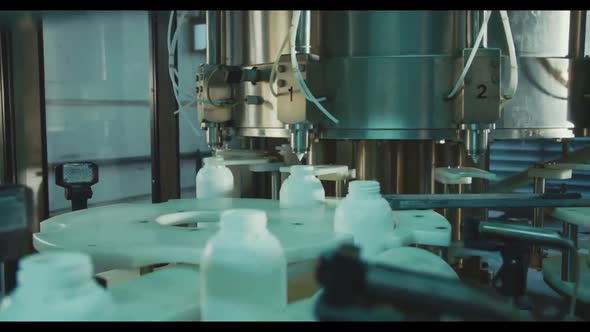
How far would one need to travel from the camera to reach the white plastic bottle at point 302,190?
3.97ft

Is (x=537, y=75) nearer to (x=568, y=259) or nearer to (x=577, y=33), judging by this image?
(x=577, y=33)

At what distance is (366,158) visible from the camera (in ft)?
4.23

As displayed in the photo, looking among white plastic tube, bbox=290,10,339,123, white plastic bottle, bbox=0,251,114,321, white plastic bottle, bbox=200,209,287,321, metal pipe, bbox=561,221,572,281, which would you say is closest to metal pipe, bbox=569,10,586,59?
metal pipe, bbox=561,221,572,281

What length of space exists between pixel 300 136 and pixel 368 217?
32 cm

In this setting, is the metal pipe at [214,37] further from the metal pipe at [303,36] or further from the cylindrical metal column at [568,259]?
the cylindrical metal column at [568,259]

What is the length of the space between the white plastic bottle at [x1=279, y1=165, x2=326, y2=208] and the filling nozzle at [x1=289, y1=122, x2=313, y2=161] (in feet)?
0.21

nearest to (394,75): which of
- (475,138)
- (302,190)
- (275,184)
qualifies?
(475,138)

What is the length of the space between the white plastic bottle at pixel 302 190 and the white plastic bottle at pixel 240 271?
592 mm

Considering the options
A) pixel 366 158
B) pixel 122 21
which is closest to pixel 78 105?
pixel 122 21

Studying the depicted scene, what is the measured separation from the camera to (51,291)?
523 millimetres

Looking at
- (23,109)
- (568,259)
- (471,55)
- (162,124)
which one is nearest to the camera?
(471,55)

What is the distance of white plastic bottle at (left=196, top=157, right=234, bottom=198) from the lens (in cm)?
137

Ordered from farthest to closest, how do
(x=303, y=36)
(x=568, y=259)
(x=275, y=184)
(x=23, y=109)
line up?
(x=23, y=109) → (x=275, y=184) → (x=568, y=259) → (x=303, y=36)

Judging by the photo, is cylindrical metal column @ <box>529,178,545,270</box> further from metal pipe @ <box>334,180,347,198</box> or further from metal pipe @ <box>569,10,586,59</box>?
metal pipe @ <box>334,180,347,198</box>
